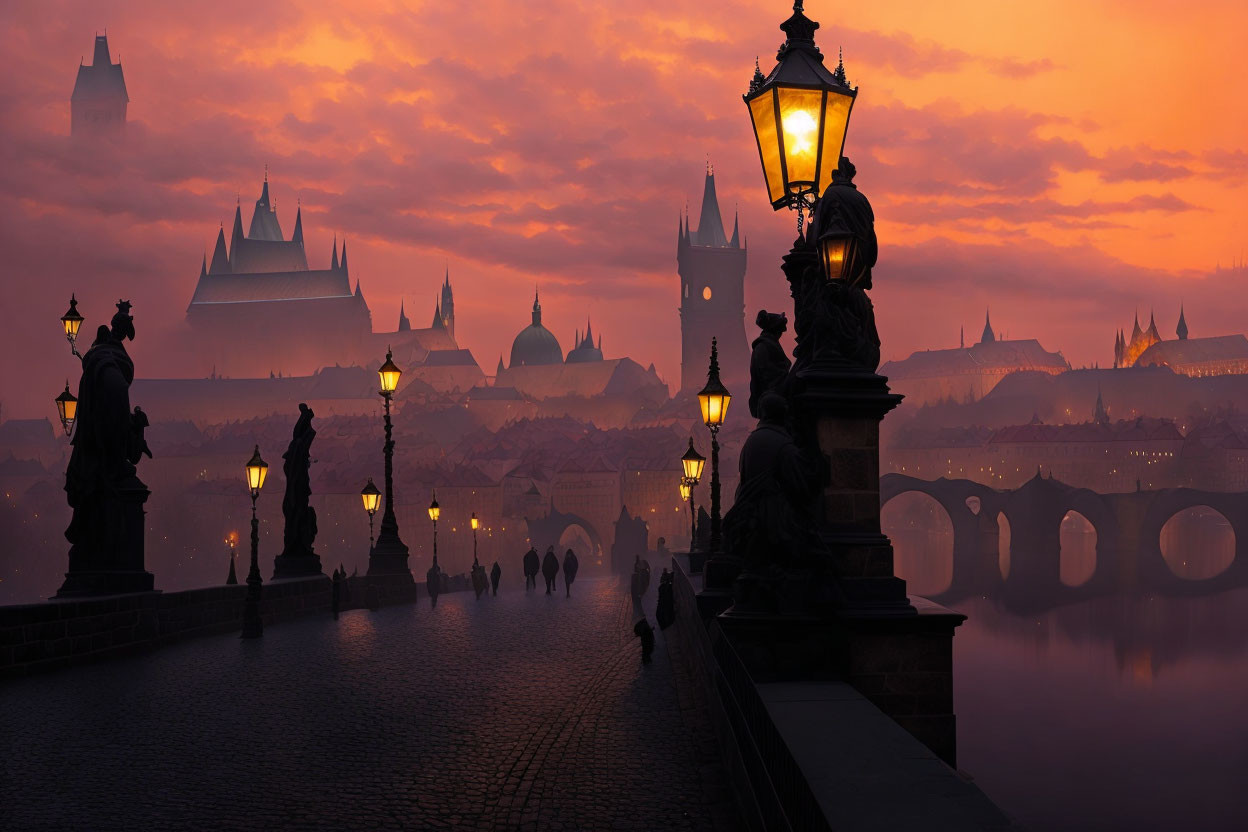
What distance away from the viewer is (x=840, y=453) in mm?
8469

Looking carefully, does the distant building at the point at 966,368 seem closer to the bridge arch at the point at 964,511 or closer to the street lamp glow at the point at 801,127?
the bridge arch at the point at 964,511

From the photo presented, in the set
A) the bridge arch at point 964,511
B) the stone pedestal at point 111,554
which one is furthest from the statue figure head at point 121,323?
the bridge arch at point 964,511

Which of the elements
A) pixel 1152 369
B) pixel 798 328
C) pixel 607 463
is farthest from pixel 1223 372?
pixel 798 328

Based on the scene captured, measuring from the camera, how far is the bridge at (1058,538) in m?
70.5

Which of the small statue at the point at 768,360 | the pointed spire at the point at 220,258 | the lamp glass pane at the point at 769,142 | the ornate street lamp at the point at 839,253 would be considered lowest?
the small statue at the point at 768,360

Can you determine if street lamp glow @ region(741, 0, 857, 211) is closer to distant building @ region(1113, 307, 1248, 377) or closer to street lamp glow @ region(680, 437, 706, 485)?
street lamp glow @ region(680, 437, 706, 485)

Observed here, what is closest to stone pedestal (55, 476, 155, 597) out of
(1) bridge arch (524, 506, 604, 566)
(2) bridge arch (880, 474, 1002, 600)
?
(1) bridge arch (524, 506, 604, 566)

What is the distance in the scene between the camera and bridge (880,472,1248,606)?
70500 mm

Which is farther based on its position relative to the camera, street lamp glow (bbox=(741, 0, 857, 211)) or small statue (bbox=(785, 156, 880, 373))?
small statue (bbox=(785, 156, 880, 373))

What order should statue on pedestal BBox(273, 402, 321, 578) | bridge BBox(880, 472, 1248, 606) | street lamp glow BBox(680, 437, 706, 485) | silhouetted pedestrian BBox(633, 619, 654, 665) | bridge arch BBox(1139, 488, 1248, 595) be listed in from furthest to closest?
bridge arch BBox(1139, 488, 1248, 595) → bridge BBox(880, 472, 1248, 606) → street lamp glow BBox(680, 437, 706, 485) → statue on pedestal BBox(273, 402, 321, 578) → silhouetted pedestrian BBox(633, 619, 654, 665)

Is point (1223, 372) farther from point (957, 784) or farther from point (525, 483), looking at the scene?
point (957, 784)

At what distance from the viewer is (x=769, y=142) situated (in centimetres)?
763

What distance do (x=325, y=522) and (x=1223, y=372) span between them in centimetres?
12681

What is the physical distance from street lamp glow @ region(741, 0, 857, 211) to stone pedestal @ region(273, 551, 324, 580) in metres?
16.4
